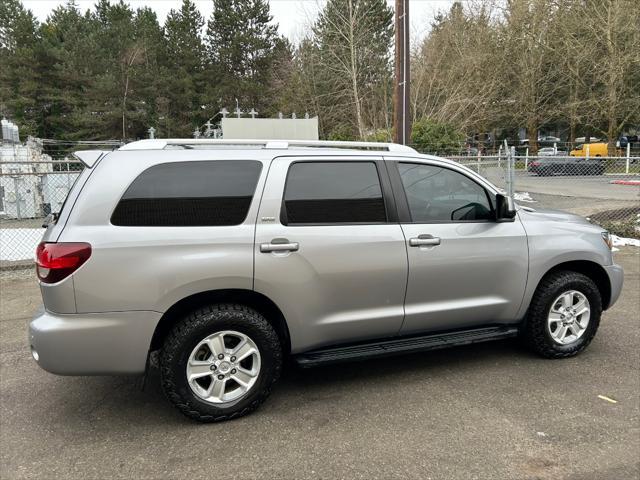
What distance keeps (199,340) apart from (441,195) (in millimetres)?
2083

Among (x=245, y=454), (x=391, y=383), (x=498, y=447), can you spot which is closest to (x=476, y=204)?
(x=391, y=383)

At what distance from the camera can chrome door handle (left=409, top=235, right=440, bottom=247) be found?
12.4ft

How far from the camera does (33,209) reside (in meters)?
13.6

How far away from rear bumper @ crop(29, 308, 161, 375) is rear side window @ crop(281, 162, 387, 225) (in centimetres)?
114

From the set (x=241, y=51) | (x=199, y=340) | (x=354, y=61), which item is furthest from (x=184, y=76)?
(x=199, y=340)

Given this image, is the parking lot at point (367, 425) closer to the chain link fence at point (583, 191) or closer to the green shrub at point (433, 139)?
the chain link fence at point (583, 191)

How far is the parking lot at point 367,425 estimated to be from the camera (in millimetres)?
2926

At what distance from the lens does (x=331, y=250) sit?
3541 millimetres

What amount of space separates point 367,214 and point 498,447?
5.56 feet

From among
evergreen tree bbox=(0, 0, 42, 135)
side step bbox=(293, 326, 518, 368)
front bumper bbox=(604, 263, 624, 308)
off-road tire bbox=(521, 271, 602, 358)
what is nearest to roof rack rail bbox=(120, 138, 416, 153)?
side step bbox=(293, 326, 518, 368)

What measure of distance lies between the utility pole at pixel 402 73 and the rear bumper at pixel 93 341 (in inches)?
310

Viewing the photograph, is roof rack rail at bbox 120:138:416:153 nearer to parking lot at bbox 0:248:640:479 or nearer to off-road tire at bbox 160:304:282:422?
off-road tire at bbox 160:304:282:422

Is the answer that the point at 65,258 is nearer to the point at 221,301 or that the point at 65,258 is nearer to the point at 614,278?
the point at 221,301

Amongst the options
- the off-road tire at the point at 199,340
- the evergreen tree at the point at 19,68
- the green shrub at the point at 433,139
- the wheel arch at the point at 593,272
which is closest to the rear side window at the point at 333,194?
the off-road tire at the point at 199,340
